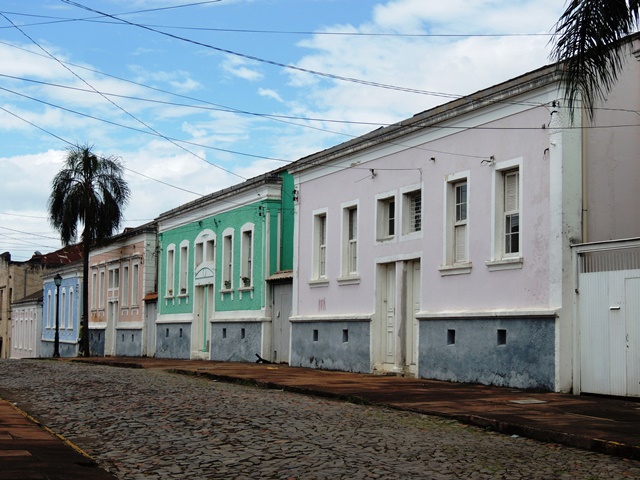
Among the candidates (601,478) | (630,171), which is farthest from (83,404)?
(630,171)

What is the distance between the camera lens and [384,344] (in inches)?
885

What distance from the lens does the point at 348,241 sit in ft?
79.6

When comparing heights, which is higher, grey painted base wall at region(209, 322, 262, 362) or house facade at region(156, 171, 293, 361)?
house facade at region(156, 171, 293, 361)

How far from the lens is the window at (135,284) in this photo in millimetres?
42759

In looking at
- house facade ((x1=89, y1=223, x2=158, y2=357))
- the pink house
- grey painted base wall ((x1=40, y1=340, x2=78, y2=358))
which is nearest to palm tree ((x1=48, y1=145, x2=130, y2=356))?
house facade ((x1=89, y1=223, x2=158, y2=357))

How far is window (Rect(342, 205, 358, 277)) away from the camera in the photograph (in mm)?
24141

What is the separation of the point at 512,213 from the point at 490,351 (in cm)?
259

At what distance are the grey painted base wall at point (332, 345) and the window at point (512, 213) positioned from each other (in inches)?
216

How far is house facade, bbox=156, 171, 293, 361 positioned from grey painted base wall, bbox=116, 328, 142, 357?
331 centimetres

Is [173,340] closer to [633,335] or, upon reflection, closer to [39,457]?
[633,335]

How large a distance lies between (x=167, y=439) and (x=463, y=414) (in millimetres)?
4162

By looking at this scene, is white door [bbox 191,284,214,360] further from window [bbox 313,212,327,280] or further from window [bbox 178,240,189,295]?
window [bbox 313,212,327,280]

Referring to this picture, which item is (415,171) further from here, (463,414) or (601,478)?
(601,478)

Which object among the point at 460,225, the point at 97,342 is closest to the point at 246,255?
the point at 460,225
